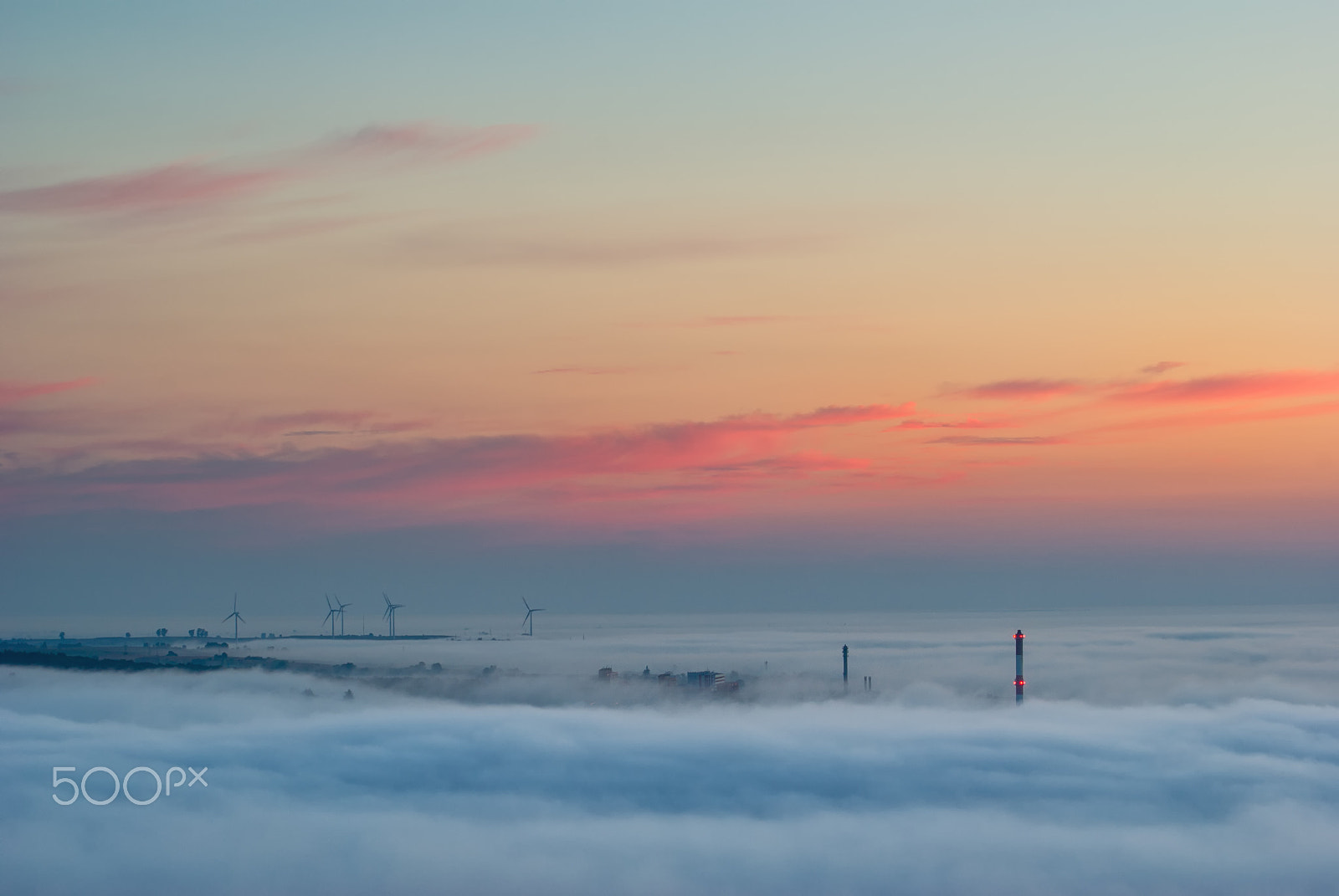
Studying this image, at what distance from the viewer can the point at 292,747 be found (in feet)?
Answer: 476

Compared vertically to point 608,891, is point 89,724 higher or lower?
higher

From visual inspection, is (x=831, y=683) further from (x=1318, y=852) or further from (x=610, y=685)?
(x=1318, y=852)

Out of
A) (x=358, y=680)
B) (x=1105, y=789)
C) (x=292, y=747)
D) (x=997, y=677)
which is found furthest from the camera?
(x=997, y=677)

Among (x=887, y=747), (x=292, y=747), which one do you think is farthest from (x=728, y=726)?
(x=292, y=747)

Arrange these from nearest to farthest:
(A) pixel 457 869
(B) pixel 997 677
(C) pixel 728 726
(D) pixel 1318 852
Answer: (D) pixel 1318 852 < (A) pixel 457 869 < (C) pixel 728 726 < (B) pixel 997 677

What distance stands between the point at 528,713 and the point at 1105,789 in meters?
63.1

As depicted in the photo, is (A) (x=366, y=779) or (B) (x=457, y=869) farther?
(A) (x=366, y=779)

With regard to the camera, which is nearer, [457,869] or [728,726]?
[457,869]

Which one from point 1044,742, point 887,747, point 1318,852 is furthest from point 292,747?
point 1318,852

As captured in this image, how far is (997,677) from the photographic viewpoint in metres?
197

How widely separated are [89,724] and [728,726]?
218 feet

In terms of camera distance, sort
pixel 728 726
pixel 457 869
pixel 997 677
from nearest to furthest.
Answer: pixel 457 869, pixel 728 726, pixel 997 677

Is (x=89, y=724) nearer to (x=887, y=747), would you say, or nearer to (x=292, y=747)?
(x=292, y=747)

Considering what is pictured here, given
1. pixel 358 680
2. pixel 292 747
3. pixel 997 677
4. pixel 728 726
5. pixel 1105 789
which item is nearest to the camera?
pixel 1105 789
